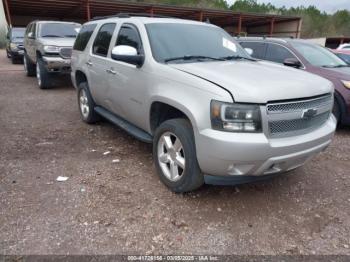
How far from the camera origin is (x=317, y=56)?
21.4 feet

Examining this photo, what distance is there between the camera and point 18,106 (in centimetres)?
724

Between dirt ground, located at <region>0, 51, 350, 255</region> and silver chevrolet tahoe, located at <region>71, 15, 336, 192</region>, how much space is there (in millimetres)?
392

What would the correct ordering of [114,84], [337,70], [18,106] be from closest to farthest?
[114,84] < [337,70] < [18,106]

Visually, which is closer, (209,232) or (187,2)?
(209,232)

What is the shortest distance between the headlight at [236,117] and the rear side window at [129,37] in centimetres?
164

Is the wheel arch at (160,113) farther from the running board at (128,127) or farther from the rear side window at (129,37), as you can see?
the rear side window at (129,37)

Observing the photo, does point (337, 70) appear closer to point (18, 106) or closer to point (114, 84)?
point (114, 84)

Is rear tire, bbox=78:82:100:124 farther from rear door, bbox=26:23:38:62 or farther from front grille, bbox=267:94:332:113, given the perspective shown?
rear door, bbox=26:23:38:62

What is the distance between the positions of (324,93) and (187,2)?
55.4m

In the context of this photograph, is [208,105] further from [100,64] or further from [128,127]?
[100,64]

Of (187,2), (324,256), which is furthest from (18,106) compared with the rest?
Result: (187,2)

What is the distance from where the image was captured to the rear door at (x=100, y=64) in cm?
457

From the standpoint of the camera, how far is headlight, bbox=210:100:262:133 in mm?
2643

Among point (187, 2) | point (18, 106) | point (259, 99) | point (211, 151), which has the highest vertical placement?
point (187, 2)
